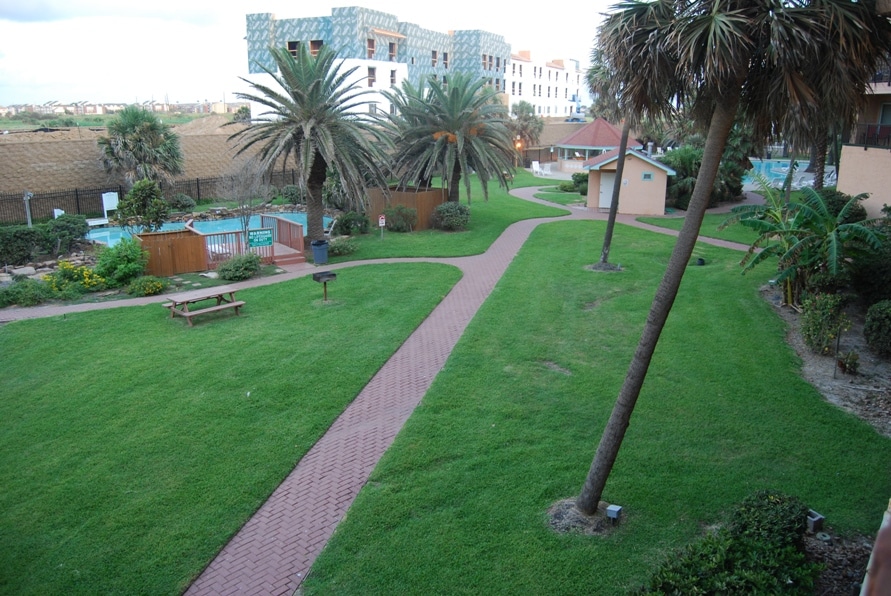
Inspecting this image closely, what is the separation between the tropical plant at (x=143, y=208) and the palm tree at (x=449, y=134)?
10.0 metres

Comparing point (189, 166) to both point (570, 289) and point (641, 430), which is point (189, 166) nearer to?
point (570, 289)

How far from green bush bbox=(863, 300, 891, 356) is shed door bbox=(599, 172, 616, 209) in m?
23.4

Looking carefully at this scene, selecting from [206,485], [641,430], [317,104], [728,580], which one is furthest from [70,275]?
[728,580]

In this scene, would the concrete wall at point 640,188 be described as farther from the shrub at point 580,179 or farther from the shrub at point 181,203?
the shrub at point 181,203

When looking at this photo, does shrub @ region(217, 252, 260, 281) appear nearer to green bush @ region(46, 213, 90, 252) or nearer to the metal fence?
the metal fence

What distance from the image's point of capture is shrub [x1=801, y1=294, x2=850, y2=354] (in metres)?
13.5

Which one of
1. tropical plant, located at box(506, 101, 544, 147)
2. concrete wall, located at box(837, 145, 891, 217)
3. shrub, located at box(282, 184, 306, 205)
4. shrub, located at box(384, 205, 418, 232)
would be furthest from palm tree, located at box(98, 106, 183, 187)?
tropical plant, located at box(506, 101, 544, 147)

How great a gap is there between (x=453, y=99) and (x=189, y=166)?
19.0 metres

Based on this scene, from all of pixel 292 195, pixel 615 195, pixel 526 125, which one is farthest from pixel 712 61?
pixel 526 125

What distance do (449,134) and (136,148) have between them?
16.1m

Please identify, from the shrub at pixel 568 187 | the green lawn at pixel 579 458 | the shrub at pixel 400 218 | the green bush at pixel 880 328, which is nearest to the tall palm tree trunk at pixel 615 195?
the green lawn at pixel 579 458

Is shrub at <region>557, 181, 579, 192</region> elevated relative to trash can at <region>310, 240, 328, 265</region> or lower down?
elevated

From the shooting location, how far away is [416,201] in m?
31.1

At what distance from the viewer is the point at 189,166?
39750mm
